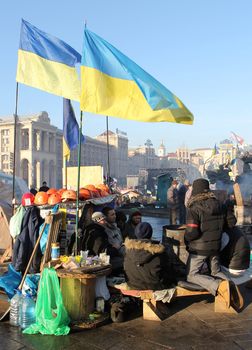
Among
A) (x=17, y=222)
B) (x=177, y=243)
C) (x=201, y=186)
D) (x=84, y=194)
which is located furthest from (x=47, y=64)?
(x=177, y=243)

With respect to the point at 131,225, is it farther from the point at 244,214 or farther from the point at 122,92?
the point at 244,214

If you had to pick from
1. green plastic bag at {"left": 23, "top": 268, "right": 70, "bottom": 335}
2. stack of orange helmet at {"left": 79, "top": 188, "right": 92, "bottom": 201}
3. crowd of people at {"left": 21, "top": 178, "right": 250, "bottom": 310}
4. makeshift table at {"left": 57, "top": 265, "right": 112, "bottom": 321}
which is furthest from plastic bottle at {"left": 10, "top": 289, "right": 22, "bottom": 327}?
stack of orange helmet at {"left": 79, "top": 188, "right": 92, "bottom": 201}

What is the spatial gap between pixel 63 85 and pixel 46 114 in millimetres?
136168

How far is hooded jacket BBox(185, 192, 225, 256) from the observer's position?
498 cm

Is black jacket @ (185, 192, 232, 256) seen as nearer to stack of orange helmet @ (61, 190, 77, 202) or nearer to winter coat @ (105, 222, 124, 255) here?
winter coat @ (105, 222, 124, 255)

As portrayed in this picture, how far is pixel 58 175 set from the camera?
129875 mm

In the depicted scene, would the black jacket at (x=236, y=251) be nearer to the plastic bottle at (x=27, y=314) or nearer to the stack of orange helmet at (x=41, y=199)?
the plastic bottle at (x=27, y=314)

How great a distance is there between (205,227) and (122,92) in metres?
2.05

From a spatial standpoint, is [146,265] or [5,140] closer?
[146,265]

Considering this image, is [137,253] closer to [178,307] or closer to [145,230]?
[145,230]

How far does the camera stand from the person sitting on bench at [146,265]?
4.70m

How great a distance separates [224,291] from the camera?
4828mm

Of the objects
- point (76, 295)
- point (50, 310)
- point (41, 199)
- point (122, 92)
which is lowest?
point (50, 310)

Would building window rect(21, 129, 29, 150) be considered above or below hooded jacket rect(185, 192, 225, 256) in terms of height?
above
